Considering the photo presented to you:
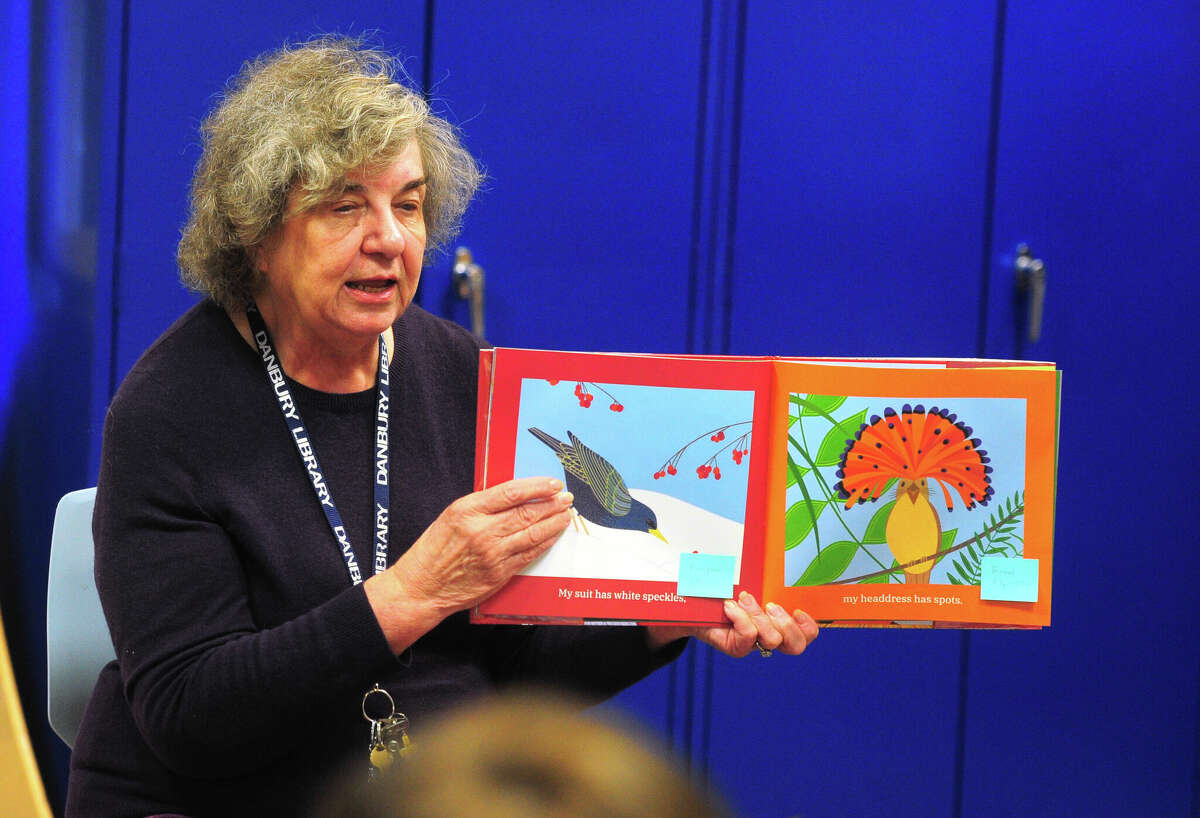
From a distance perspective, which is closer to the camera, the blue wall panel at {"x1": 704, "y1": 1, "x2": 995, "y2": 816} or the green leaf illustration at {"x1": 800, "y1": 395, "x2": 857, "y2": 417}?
the green leaf illustration at {"x1": 800, "y1": 395, "x2": 857, "y2": 417}

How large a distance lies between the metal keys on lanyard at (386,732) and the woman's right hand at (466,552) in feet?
0.40

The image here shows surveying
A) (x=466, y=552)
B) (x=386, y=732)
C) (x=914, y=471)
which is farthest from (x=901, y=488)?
(x=386, y=732)

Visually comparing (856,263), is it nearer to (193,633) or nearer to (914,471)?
(914,471)

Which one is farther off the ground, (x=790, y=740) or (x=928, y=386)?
(x=928, y=386)

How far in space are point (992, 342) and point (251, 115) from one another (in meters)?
1.81

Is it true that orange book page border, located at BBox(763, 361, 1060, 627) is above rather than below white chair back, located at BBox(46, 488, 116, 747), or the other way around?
above

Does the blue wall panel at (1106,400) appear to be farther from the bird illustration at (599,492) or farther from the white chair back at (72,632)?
the white chair back at (72,632)

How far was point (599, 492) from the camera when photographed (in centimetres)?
132

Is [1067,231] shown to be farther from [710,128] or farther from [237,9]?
[237,9]

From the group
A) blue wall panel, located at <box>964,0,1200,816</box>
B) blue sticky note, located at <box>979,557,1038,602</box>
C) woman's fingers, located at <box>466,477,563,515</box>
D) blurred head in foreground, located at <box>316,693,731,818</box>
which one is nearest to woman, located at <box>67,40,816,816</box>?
woman's fingers, located at <box>466,477,563,515</box>

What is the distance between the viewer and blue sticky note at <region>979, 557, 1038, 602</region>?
1.34m

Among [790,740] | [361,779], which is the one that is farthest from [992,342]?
[361,779]

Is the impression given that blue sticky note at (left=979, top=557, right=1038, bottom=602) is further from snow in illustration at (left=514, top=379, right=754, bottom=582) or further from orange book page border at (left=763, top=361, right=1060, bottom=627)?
snow in illustration at (left=514, top=379, right=754, bottom=582)

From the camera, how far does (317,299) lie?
1.44 m
